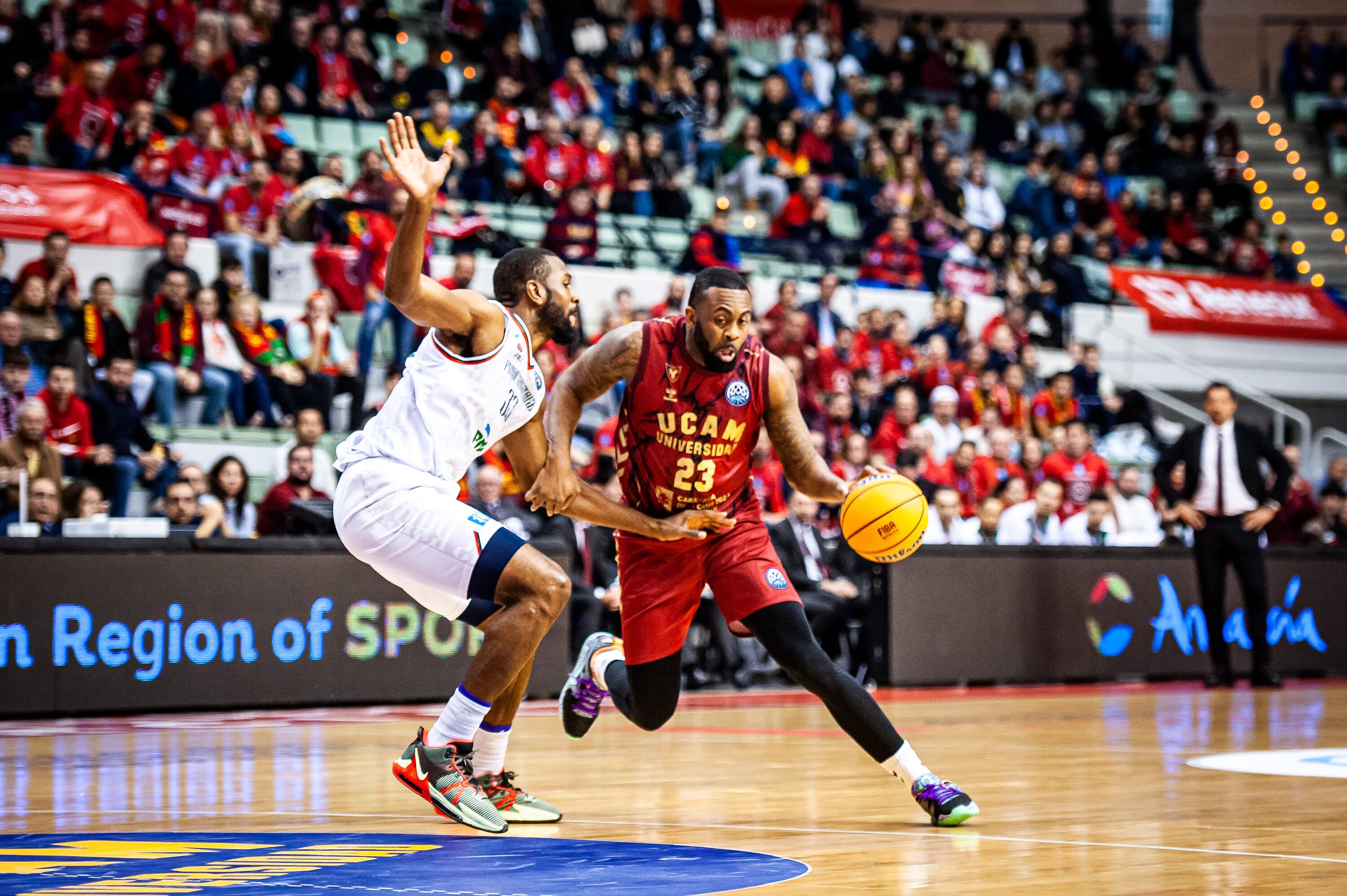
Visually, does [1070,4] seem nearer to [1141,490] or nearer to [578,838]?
[1141,490]

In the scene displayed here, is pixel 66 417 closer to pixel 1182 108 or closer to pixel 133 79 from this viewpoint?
pixel 133 79

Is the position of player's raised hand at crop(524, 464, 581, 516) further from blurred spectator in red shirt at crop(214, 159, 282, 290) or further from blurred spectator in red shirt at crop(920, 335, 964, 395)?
blurred spectator in red shirt at crop(920, 335, 964, 395)

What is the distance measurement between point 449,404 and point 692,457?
1.01 meters

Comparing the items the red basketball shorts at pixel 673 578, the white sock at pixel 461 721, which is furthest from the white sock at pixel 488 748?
the red basketball shorts at pixel 673 578

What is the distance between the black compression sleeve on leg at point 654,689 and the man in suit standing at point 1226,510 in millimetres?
7983

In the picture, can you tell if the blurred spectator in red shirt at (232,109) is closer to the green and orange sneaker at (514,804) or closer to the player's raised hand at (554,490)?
the player's raised hand at (554,490)

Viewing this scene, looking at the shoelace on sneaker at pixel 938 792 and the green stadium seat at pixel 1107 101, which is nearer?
the shoelace on sneaker at pixel 938 792

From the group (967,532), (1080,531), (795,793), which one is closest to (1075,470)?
(1080,531)

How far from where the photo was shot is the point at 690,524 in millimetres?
5922

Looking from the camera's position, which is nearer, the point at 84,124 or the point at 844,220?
the point at 84,124

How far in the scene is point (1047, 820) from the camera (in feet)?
18.2

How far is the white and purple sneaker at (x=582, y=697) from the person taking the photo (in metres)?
6.55

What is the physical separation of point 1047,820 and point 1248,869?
1150mm

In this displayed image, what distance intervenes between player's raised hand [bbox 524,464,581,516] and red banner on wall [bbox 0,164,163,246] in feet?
28.8
